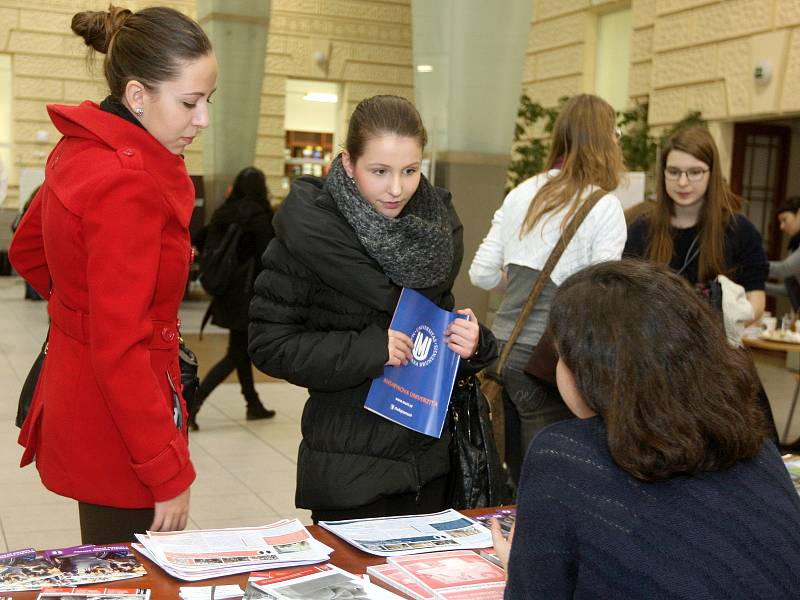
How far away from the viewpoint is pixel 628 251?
3.47m

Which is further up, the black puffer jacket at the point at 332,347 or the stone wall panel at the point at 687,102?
the stone wall panel at the point at 687,102

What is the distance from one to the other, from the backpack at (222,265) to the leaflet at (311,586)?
13.7ft

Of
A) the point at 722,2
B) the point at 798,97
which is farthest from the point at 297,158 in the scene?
the point at 798,97

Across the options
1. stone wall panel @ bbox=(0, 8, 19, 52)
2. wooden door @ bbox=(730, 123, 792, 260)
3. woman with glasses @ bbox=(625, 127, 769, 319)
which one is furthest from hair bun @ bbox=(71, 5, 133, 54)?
stone wall panel @ bbox=(0, 8, 19, 52)

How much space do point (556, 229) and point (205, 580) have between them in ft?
6.14

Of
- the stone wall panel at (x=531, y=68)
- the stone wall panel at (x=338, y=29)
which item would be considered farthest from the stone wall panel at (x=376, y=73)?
the stone wall panel at (x=531, y=68)

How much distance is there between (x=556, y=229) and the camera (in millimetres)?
3168

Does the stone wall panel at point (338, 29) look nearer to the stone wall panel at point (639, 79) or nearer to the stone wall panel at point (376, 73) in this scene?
the stone wall panel at point (376, 73)

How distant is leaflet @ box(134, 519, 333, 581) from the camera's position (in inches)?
64.4

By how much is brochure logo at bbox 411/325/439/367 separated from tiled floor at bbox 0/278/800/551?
2037 millimetres

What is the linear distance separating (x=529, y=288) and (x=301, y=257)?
127 cm

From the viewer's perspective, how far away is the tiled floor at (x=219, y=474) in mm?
3990

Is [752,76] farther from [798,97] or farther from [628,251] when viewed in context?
[628,251]

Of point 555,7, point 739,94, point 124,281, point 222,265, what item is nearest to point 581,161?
point 124,281
